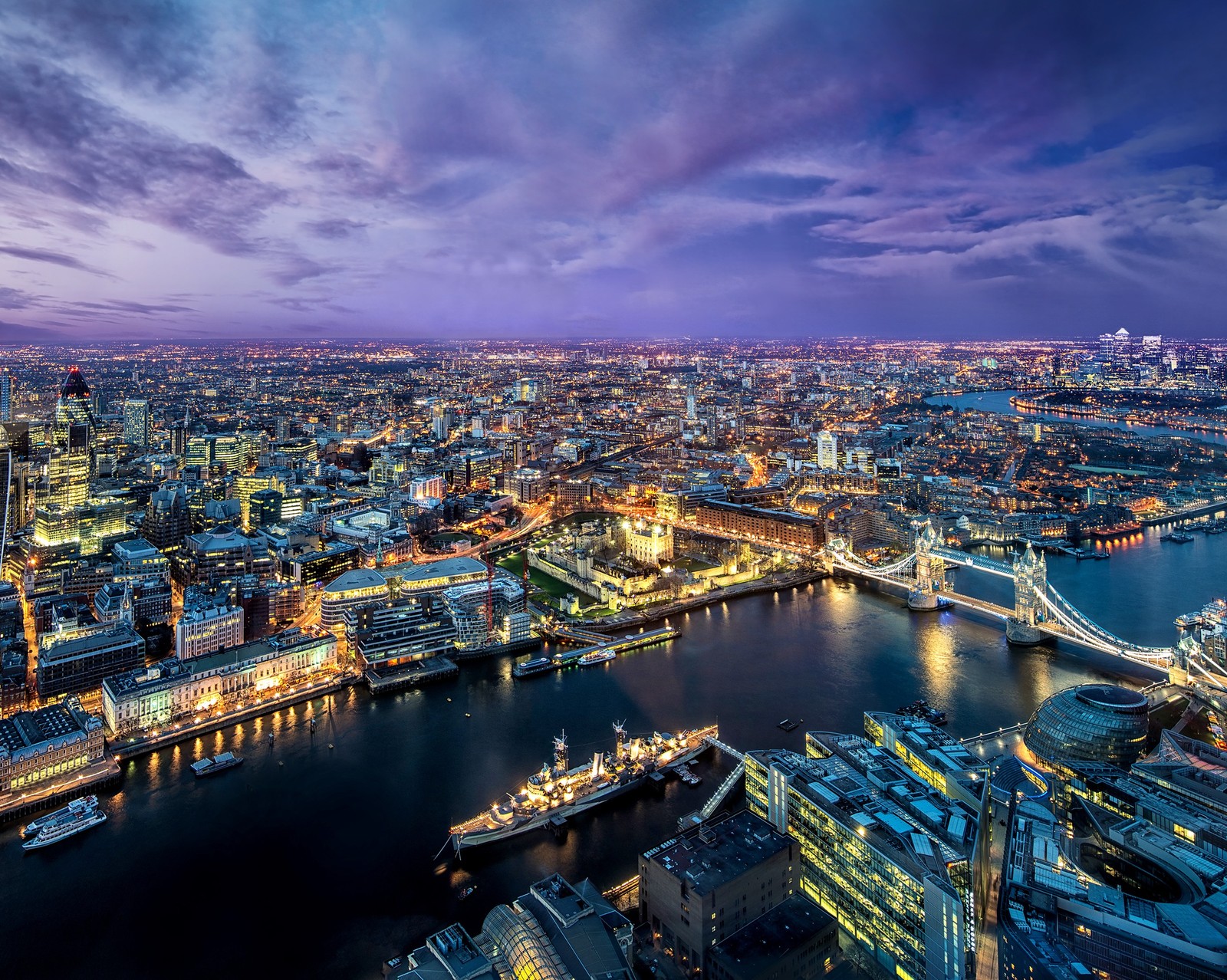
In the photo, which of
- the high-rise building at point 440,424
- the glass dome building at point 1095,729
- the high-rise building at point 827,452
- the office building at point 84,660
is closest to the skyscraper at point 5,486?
the office building at point 84,660

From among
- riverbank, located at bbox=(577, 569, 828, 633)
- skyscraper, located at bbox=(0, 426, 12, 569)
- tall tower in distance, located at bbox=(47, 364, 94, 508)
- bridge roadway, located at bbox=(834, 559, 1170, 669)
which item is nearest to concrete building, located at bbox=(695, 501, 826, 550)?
bridge roadway, located at bbox=(834, 559, 1170, 669)

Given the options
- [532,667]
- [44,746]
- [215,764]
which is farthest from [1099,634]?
[44,746]

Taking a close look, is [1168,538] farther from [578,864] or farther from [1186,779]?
[578,864]

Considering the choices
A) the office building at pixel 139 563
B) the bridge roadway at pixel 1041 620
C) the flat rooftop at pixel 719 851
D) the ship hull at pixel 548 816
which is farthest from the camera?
the office building at pixel 139 563

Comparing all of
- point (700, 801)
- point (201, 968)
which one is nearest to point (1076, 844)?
point (700, 801)

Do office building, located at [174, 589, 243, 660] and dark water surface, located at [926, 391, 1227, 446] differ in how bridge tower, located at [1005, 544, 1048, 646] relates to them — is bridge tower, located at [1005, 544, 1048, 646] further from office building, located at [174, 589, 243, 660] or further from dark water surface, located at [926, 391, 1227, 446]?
dark water surface, located at [926, 391, 1227, 446]

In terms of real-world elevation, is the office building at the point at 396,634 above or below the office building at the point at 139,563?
below

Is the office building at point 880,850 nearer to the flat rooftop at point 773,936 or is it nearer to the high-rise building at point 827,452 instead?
the flat rooftop at point 773,936
